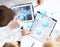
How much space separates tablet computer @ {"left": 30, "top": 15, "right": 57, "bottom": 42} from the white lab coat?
0.25 feet

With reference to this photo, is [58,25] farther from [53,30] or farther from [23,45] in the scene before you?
[23,45]

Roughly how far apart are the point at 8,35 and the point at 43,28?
0.58 ft

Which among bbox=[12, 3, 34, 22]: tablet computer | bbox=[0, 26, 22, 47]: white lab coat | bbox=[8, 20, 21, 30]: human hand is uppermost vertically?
bbox=[12, 3, 34, 22]: tablet computer

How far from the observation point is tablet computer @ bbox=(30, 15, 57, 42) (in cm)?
106

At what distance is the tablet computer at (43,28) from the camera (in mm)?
1056

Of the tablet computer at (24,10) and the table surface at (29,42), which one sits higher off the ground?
the tablet computer at (24,10)

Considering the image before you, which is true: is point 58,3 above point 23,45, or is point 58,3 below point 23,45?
above

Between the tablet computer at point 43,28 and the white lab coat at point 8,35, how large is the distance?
75 millimetres

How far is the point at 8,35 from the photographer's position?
107 cm

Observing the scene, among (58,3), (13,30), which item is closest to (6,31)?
(13,30)

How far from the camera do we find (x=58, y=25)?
1.07m

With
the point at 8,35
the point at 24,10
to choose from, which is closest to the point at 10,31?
the point at 8,35

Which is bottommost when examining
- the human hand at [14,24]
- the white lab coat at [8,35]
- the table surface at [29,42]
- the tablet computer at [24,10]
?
the table surface at [29,42]

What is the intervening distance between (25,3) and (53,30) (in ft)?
0.63
